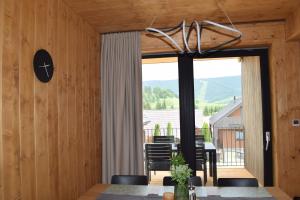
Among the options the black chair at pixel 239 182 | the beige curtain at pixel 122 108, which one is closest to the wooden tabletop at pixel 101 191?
the black chair at pixel 239 182

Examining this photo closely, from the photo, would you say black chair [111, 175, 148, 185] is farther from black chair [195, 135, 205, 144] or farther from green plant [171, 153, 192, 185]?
black chair [195, 135, 205, 144]

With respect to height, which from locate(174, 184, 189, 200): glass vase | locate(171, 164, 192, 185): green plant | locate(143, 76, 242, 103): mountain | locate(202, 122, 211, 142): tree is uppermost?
locate(143, 76, 242, 103): mountain

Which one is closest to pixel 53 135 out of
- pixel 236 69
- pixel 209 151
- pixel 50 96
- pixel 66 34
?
pixel 50 96

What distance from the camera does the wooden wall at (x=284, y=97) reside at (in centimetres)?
352

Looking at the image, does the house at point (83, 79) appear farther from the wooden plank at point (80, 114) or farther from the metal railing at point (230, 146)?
the metal railing at point (230, 146)

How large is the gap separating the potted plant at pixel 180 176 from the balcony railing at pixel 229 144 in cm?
212

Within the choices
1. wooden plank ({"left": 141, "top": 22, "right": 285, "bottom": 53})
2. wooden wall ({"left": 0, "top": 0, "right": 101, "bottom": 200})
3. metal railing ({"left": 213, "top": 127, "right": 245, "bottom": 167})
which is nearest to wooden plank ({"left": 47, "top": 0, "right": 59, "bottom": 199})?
wooden wall ({"left": 0, "top": 0, "right": 101, "bottom": 200})

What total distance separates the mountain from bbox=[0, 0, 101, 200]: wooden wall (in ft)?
4.72

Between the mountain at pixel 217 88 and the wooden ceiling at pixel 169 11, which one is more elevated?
the wooden ceiling at pixel 169 11

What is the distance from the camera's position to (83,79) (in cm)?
332

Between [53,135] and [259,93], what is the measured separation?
2.82m

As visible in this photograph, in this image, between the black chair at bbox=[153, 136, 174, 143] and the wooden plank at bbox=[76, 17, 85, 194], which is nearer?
the wooden plank at bbox=[76, 17, 85, 194]

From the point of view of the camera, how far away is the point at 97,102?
12.3ft

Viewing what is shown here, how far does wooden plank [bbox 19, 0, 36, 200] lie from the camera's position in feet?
6.84
